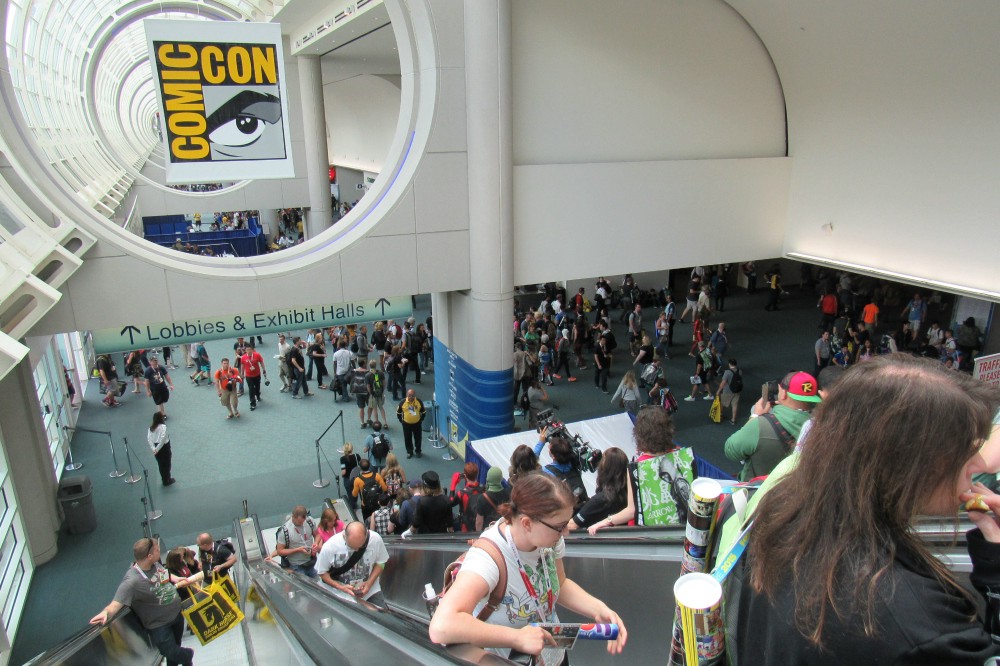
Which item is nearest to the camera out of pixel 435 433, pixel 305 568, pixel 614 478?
pixel 614 478

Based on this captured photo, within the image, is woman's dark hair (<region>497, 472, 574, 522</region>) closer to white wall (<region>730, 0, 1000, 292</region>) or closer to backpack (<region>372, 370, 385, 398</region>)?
white wall (<region>730, 0, 1000, 292</region>)

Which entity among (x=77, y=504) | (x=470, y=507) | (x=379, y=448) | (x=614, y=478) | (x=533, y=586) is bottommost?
(x=77, y=504)

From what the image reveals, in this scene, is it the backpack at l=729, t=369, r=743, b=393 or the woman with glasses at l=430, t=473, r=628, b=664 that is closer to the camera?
the woman with glasses at l=430, t=473, r=628, b=664

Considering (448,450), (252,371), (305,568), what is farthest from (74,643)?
(252,371)

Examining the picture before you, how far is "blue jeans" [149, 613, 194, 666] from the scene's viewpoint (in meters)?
5.18

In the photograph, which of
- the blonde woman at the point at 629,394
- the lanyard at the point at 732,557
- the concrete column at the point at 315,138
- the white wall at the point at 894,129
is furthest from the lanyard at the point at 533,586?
the concrete column at the point at 315,138

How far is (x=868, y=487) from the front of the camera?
1394 mm

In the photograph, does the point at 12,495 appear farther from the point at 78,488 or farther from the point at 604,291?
the point at 604,291

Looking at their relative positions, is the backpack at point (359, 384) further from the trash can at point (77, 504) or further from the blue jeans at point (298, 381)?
the trash can at point (77, 504)

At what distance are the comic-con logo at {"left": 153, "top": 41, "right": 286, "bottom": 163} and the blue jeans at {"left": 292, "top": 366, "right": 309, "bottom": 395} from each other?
6.66m

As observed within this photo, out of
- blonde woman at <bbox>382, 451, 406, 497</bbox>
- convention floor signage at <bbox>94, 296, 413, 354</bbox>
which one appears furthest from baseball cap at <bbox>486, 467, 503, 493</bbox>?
convention floor signage at <bbox>94, 296, 413, 354</bbox>

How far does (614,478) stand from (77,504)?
8679 mm

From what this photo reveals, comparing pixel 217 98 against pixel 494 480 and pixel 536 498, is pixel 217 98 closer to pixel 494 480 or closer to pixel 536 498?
pixel 494 480

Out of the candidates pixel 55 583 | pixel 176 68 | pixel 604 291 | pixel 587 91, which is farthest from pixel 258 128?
pixel 604 291
